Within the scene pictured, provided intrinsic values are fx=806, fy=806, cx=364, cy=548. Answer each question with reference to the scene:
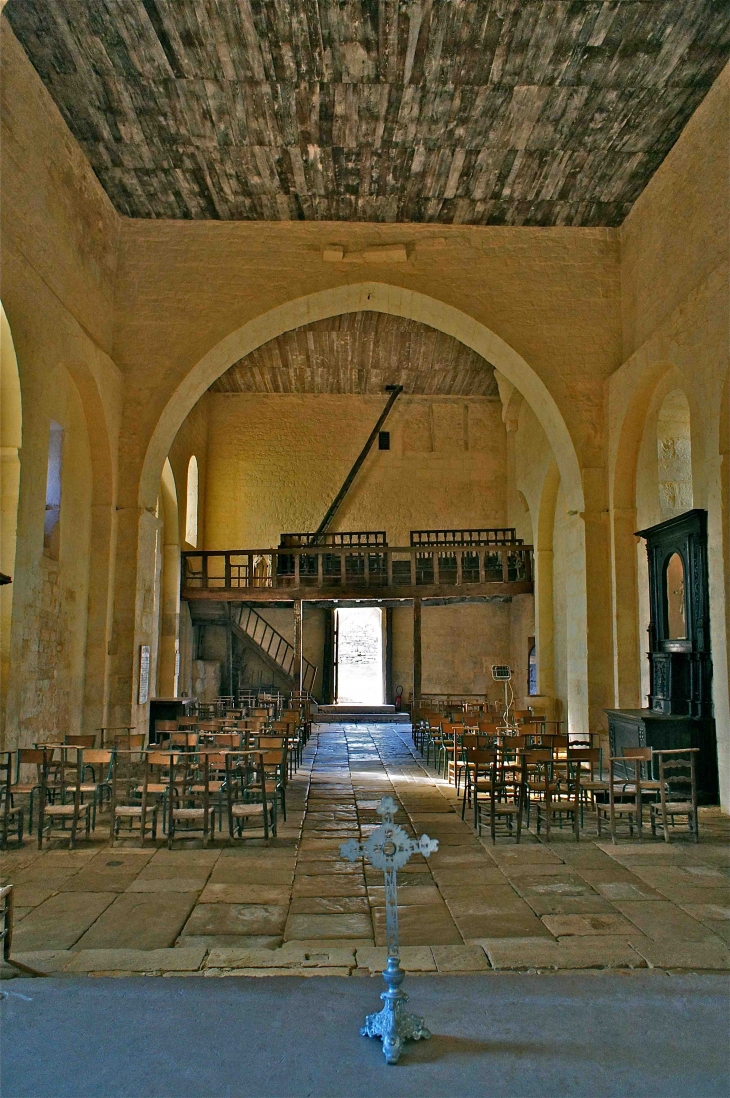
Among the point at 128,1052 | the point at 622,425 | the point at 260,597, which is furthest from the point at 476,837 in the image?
the point at 260,597

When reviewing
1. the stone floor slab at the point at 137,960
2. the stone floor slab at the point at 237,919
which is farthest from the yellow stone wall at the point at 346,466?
the stone floor slab at the point at 137,960

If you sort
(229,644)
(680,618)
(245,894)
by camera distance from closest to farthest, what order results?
1. (245,894)
2. (680,618)
3. (229,644)

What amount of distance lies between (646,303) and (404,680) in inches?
531

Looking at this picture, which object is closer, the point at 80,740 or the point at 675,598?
the point at 80,740

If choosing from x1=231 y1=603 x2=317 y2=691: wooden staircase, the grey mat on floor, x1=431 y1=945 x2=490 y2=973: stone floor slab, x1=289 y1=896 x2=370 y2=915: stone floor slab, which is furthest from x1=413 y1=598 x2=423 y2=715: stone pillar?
the grey mat on floor

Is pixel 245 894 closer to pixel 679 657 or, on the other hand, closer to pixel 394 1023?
pixel 394 1023

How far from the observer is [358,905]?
5.12 meters

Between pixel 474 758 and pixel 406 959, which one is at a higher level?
pixel 474 758

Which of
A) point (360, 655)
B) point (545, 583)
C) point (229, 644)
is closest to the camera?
point (545, 583)

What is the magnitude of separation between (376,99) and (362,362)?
33.4 feet

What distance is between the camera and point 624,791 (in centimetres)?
733

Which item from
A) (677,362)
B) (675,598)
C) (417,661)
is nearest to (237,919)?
(675,598)

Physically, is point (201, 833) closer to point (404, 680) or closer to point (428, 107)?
point (428, 107)

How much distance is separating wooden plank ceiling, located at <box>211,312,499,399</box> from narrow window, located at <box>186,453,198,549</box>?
8.36 ft
